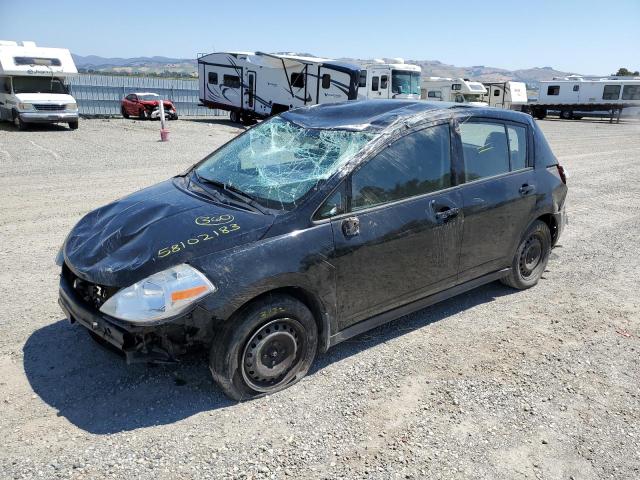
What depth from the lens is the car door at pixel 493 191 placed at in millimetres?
4230

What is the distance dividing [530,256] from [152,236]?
3.66 m

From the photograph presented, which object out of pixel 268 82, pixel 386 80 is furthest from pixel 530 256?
pixel 386 80

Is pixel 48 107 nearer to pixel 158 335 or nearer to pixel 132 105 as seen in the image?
pixel 132 105

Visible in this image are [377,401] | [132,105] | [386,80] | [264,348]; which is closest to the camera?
[264,348]

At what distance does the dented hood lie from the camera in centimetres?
300

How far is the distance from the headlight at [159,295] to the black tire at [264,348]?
282 mm

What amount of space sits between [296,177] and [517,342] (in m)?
2.25

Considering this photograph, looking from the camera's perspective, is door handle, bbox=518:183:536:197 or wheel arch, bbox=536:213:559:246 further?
wheel arch, bbox=536:213:559:246

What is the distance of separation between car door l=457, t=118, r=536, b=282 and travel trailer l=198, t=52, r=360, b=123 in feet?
51.9

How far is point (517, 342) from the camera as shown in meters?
4.18

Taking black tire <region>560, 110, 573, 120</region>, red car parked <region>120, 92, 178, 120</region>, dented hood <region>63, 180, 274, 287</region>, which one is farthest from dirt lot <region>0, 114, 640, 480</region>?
black tire <region>560, 110, 573, 120</region>

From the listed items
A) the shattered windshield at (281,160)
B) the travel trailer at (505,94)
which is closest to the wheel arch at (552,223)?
the shattered windshield at (281,160)

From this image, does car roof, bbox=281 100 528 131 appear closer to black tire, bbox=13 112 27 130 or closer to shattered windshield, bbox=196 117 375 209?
shattered windshield, bbox=196 117 375 209

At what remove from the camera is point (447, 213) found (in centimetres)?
399
